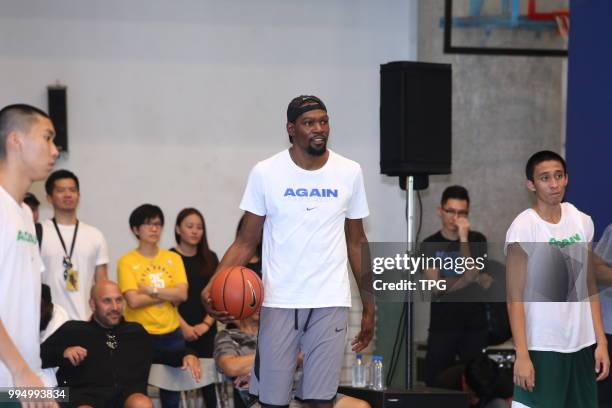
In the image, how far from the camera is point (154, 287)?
279 inches

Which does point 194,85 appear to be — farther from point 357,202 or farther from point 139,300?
point 357,202

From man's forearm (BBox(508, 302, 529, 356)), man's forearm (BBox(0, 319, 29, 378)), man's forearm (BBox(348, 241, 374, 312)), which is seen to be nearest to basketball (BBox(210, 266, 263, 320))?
man's forearm (BBox(348, 241, 374, 312))

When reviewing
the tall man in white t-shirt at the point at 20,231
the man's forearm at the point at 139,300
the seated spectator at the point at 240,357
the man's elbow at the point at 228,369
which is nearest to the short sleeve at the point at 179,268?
the man's forearm at the point at 139,300

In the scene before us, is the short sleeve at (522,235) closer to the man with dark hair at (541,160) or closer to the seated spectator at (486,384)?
the man with dark hair at (541,160)

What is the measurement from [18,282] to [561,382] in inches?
118

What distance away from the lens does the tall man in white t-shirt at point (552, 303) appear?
500 cm

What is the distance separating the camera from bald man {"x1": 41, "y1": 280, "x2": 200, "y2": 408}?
591 cm

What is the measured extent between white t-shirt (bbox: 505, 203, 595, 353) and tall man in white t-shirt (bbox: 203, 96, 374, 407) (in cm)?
104

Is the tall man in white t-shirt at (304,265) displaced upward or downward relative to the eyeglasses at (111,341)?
upward

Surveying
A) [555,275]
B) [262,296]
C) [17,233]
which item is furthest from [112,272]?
[17,233]

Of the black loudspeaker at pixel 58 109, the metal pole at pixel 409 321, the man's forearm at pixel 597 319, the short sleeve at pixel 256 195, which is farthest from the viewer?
the black loudspeaker at pixel 58 109

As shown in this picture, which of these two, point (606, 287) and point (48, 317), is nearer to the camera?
point (48, 317)

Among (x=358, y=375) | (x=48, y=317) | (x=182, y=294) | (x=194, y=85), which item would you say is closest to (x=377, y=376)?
(x=358, y=375)

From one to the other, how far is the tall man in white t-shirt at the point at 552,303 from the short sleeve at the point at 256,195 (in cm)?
141
